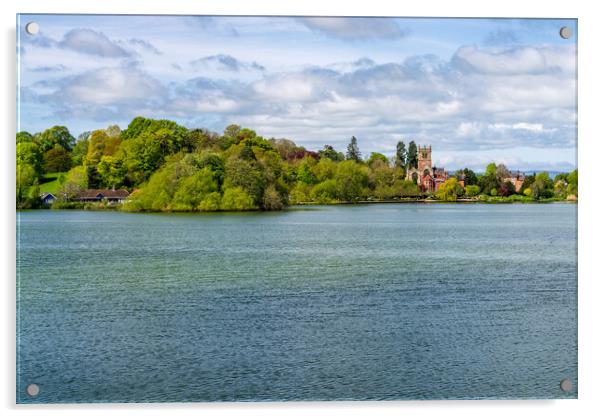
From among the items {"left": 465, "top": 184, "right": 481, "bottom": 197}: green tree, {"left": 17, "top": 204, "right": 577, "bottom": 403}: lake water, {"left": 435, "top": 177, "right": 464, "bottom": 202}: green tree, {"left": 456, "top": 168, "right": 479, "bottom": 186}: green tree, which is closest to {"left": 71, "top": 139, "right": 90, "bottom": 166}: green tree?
{"left": 17, "top": 204, "right": 577, "bottom": 403}: lake water

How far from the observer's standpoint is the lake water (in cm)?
1025

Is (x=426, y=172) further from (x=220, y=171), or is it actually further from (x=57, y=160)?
(x=57, y=160)

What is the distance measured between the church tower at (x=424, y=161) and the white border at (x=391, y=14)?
10.0 ft

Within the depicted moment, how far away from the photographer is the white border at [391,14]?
32.2ft

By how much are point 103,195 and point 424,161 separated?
17.3 ft

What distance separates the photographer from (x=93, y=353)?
1068cm

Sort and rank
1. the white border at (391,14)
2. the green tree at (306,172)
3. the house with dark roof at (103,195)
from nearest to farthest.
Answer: the white border at (391,14)
the house with dark roof at (103,195)
the green tree at (306,172)

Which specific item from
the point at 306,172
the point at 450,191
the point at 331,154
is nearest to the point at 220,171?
the point at 306,172

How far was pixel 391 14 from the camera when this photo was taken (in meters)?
10.2

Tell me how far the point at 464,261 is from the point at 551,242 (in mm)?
1466

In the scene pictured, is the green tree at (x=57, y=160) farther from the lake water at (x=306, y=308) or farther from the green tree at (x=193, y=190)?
the green tree at (x=193, y=190)

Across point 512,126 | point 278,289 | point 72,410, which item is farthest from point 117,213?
point 512,126

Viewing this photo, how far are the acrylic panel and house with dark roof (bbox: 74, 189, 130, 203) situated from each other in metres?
0.08

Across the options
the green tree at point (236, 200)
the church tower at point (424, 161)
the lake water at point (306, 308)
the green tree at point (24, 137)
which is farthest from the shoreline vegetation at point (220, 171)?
the green tree at point (236, 200)
